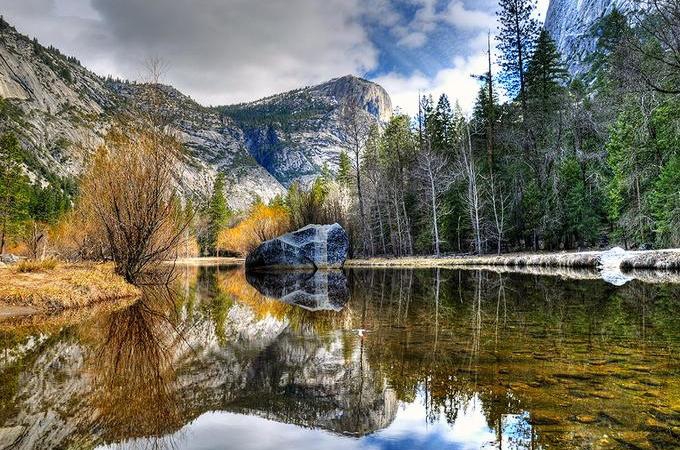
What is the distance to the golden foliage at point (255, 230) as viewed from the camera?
43.3 metres

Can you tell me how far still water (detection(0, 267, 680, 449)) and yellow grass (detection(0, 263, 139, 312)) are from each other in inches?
87.0

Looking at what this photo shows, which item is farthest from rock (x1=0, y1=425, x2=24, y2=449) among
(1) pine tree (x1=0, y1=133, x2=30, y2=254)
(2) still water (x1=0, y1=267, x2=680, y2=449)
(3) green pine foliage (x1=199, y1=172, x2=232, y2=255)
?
(3) green pine foliage (x1=199, y1=172, x2=232, y2=255)

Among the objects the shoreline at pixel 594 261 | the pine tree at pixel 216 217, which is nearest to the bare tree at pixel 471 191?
the shoreline at pixel 594 261

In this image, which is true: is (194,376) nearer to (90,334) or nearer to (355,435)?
(355,435)

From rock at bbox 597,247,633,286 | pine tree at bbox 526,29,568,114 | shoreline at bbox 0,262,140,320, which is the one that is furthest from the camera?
pine tree at bbox 526,29,568,114

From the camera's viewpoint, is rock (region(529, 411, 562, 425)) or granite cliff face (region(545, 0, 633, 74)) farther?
granite cliff face (region(545, 0, 633, 74))

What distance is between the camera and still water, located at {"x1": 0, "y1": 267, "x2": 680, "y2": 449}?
317 cm

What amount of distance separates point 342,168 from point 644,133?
148 ft

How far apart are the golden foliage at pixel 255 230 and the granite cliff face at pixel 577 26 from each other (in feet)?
163

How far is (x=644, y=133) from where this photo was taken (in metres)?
20.9

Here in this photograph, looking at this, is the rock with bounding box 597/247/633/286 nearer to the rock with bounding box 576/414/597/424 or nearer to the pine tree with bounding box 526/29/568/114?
the rock with bounding box 576/414/597/424

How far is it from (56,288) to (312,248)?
2041 centimetres

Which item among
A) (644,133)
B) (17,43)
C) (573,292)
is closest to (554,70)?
(644,133)

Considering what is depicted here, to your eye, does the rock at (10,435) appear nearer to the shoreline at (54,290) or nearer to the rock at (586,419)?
the rock at (586,419)
